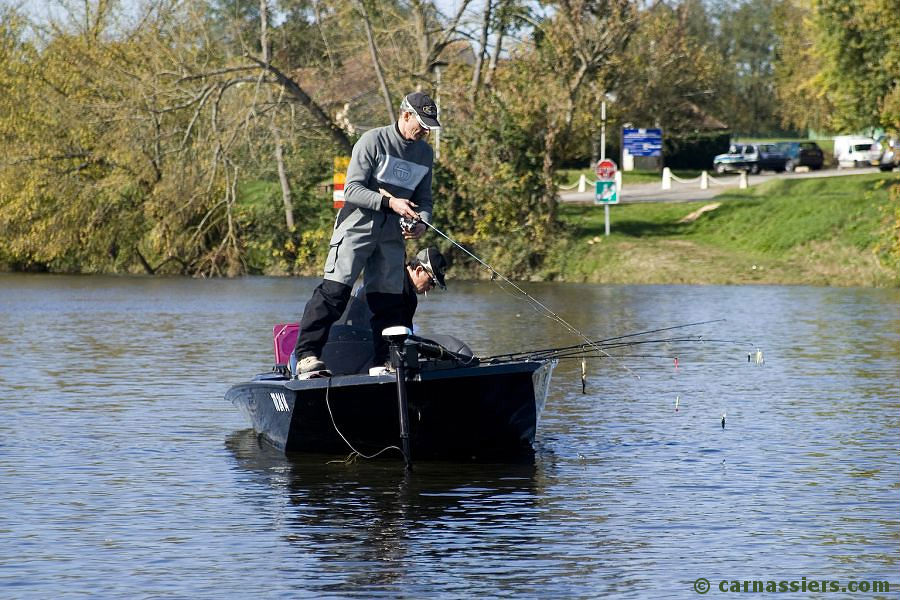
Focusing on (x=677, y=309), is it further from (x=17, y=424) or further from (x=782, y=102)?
(x=782, y=102)

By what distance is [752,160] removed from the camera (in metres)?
72.1

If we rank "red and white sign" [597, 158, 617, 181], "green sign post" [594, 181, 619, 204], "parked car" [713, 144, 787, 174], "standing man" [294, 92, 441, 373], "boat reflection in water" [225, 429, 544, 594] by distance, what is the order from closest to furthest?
"boat reflection in water" [225, 429, 544, 594]
"standing man" [294, 92, 441, 373]
"green sign post" [594, 181, 619, 204]
"red and white sign" [597, 158, 617, 181]
"parked car" [713, 144, 787, 174]

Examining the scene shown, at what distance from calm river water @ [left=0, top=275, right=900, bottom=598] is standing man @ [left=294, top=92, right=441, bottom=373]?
1083 mm

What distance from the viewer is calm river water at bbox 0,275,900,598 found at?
8.46m

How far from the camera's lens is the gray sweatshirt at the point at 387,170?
1197 cm

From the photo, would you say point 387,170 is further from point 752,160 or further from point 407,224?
point 752,160

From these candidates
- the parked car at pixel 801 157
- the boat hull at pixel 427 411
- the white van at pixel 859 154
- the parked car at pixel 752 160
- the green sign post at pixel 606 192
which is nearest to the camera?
the boat hull at pixel 427 411

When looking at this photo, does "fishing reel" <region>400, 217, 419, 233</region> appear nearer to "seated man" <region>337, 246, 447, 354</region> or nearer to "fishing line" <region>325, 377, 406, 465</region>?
"seated man" <region>337, 246, 447, 354</region>

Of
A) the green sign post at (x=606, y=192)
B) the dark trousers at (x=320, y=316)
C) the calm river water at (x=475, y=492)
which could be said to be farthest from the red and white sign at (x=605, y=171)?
the dark trousers at (x=320, y=316)

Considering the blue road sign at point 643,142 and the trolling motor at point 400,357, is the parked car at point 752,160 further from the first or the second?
the trolling motor at point 400,357

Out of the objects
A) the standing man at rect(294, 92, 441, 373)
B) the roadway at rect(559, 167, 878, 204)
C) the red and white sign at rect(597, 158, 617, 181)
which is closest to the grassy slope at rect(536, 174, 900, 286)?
the red and white sign at rect(597, 158, 617, 181)

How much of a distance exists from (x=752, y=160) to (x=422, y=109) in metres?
61.8

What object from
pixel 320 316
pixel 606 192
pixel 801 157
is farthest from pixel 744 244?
pixel 320 316

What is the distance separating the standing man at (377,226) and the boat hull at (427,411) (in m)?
0.36
